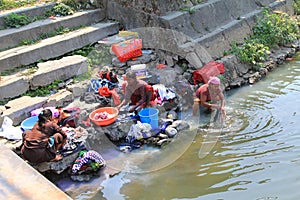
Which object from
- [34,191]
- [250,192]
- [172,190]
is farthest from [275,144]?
[34,191]

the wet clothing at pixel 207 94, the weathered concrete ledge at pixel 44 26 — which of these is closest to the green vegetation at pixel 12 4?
the weathered concrete ledge at pixel 44 26

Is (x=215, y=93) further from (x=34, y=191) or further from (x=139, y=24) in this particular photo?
(x=34, y=191)

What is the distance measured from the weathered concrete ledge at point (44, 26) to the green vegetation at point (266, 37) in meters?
3.74

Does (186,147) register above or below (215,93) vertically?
below

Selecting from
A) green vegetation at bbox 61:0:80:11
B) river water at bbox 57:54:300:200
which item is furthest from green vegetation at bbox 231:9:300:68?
green vegetation at bbox 61:0:80:11

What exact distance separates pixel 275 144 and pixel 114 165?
8.65 feet

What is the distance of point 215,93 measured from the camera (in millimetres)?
7363

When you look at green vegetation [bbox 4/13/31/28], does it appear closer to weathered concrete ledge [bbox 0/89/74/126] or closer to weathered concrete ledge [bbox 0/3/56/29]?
weathered concrete ledge [bbox 0/3/56/29]

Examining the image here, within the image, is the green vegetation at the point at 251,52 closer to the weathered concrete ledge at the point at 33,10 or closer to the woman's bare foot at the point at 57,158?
the weathered concrete ledge at the point at 33,10

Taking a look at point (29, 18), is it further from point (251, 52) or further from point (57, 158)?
point (251, 52)

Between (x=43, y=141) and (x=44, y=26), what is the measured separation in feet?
13.6

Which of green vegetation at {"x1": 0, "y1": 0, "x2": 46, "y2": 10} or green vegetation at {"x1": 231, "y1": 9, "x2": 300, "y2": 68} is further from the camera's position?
green vegetation at {"x1": 0, "y1": 0, "x2": 46, "y2": 10}

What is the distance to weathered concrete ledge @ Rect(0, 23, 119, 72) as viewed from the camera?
789cm

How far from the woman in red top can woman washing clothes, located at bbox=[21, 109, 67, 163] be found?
282 cm
